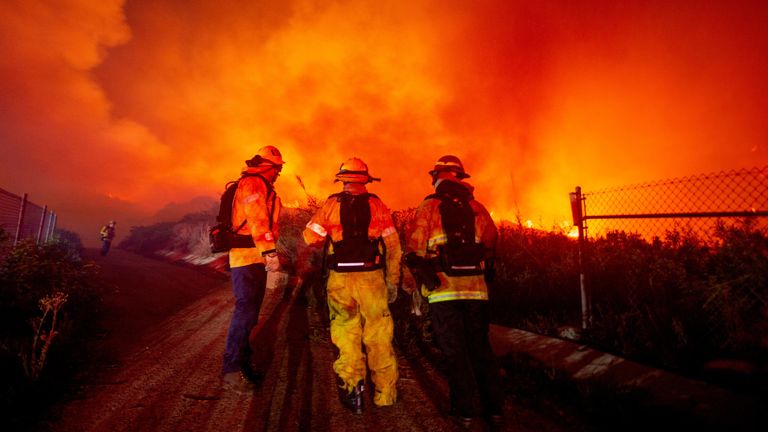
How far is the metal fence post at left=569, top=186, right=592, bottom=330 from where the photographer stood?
15.5 feet

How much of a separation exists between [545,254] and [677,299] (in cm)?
324

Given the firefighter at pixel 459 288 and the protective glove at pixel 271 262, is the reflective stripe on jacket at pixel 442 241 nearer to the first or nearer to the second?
the firefighter at pixel 459 288

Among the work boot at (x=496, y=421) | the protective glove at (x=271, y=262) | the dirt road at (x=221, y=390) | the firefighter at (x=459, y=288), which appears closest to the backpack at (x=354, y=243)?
the firefighter at (x=459, y=288)

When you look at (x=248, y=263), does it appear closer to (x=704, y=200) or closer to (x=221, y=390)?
(x=221, y=390)

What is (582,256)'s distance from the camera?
4.87 meters

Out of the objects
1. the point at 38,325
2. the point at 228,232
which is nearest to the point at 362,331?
the point at 228,232

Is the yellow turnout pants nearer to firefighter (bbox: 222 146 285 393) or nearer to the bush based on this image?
firefighter (bbox: 222 146 285 393)

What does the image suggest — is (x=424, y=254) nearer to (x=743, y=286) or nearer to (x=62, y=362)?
(x=743, y=286)

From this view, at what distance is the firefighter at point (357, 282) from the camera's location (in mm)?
3275

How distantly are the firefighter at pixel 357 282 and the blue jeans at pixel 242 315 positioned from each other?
33.7 inches

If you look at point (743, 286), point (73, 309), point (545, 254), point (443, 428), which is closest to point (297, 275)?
point (73, 309)

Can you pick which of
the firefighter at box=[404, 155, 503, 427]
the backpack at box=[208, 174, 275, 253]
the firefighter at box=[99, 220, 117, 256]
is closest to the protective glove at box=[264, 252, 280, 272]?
the backpack at box=[208, 174, 275, 253]

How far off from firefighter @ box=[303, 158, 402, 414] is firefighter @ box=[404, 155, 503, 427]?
0.36m

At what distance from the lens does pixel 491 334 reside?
495 cm
